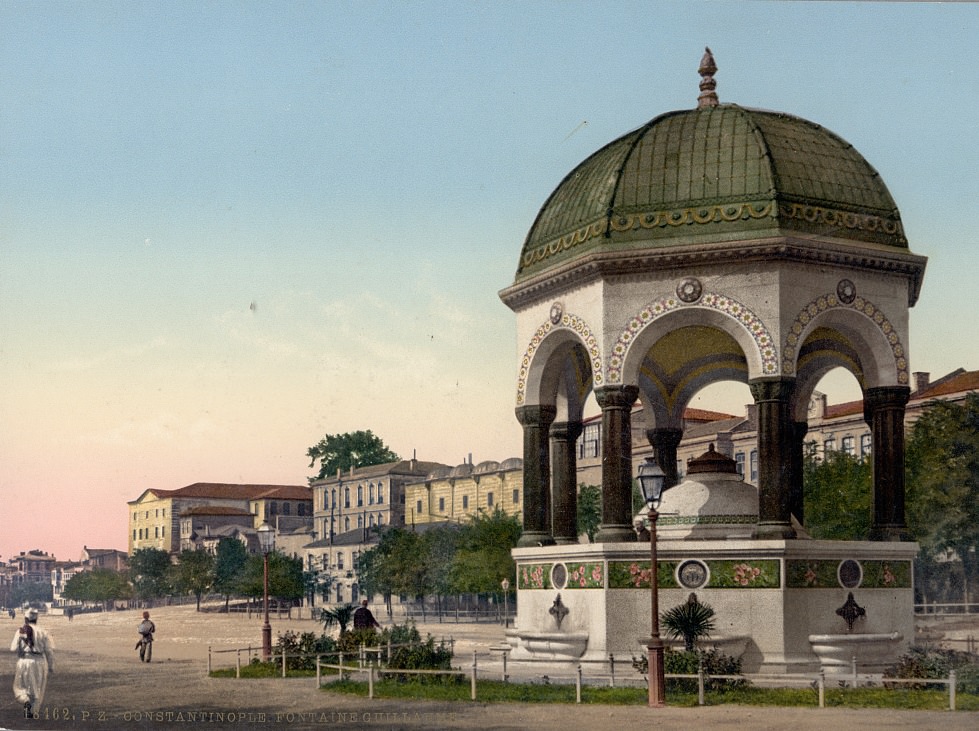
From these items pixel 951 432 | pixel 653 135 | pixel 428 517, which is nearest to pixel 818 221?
pixel 653 135

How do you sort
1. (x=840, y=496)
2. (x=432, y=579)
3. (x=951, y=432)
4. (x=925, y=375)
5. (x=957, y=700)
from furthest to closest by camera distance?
(x=432, y=579)
(x=925, y=375)
(x=840, y=496)
(x=951, y=432)
(x=957, y=700)

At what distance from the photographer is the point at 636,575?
2336cm

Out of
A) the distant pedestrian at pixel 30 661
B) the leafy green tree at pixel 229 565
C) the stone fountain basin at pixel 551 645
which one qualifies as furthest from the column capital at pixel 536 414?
the leafy green tree at pixel 229 565

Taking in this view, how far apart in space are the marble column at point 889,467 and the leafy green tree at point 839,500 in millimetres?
25447

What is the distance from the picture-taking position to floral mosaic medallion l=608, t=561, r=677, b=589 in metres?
23.3

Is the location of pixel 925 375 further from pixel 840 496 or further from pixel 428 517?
pixel 428 517

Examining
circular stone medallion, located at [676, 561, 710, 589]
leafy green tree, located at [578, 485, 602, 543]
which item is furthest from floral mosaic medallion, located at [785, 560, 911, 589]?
leafy green tree, located at [578, 485, 602, 543]

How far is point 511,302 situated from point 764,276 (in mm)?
5941

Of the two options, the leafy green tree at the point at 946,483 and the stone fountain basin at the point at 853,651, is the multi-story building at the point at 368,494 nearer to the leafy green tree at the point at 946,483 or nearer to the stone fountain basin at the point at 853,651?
the leafy green tree at the point at 946,483

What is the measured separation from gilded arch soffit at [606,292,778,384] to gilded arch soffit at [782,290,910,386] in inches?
12.0

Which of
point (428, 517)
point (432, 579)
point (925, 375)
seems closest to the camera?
point (925, 375)

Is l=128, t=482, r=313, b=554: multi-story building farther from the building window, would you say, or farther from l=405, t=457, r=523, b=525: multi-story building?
the building window

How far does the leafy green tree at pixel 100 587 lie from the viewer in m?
112

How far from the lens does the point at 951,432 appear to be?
48.7 m
